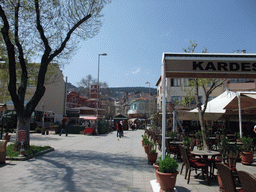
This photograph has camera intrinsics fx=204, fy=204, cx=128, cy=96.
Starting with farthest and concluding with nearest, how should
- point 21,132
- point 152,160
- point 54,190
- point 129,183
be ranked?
1. point 21,132
2. point 152,160
3. point 129,183
4. point 54,190

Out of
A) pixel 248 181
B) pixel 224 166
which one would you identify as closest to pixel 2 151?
pixel 224 166

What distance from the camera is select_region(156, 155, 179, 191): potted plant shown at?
4.59 meters

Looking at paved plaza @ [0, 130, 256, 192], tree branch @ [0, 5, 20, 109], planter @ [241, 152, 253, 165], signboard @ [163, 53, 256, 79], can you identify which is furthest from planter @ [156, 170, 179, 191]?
tree branch @ [0, 5, 20, 109]

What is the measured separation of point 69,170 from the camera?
23.0ft

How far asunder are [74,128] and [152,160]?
1928cm

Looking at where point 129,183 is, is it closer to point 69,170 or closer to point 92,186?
point 92,186

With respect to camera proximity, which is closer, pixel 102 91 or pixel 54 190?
pixel 54 190

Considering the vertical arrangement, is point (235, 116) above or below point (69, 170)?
above

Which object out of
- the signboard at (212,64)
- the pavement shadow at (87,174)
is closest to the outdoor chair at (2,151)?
the pavement shadow at (87,174)

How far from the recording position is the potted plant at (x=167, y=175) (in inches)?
181

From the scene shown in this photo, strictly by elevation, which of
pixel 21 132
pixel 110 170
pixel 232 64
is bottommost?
pixel 110 170

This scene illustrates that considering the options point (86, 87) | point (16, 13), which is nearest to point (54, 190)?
point (16, 13)

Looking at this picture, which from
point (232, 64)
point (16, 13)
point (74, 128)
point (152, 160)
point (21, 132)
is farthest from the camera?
point (74, 128)

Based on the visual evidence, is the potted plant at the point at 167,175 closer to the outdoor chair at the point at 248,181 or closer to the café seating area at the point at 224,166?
the café seating area at the point at 224,166
